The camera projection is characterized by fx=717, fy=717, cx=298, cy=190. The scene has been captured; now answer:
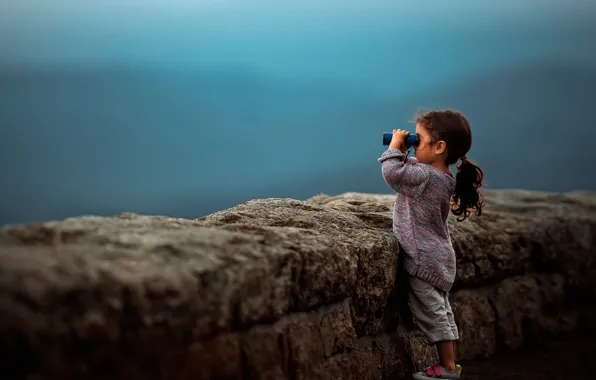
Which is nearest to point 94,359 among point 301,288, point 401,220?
point 301,288

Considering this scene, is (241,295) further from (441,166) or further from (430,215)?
(441,166)

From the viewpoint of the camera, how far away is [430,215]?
3244mm

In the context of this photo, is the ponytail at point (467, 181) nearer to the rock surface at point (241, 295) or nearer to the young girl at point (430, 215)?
the young girl at point (430, 215)

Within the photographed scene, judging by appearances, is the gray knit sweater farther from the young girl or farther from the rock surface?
the rock surface

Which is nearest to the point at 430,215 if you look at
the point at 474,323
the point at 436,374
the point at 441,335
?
the point at 441,335

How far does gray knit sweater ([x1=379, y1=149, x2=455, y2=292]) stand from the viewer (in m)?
3.18

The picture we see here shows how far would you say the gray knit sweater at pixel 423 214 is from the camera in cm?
318

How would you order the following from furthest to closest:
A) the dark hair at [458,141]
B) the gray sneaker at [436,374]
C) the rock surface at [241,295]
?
the dark hair at [458,141] → the gray sneaker at [436,374] → the rock surface at [241,295]

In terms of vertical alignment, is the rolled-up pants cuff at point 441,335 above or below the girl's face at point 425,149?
below

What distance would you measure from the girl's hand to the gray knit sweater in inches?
2.0

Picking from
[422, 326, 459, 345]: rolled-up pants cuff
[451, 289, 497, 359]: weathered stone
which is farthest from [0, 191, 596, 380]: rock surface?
[422, 326, 459, 345]: rolled-up pants cuff

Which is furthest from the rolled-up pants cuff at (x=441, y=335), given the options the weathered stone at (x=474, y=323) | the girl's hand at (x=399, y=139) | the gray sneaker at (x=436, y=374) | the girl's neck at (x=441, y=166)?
the girl's hand at (x=399, y=139)

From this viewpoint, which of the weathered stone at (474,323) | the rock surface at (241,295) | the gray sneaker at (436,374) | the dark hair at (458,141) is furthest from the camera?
the weathered stone at (474,323)

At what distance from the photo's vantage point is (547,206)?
4.91 metres
